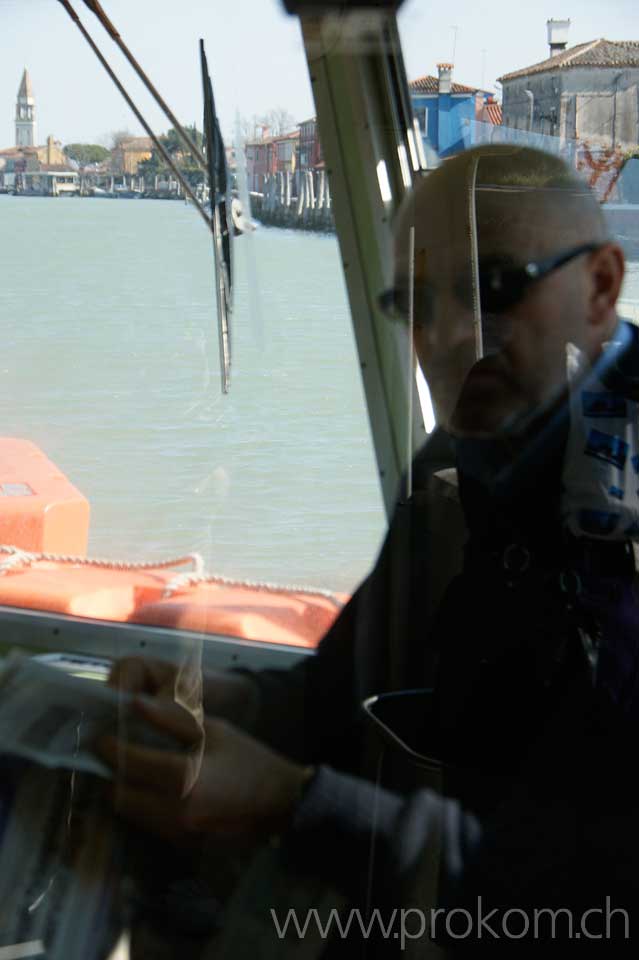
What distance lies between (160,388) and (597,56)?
579 millimetres

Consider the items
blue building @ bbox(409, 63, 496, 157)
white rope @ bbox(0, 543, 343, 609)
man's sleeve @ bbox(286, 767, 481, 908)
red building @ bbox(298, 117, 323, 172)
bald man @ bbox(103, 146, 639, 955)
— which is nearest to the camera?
bald man @ bbox(103, 146, 639, 955)

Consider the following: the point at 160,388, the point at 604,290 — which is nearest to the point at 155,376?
the point at 160,388

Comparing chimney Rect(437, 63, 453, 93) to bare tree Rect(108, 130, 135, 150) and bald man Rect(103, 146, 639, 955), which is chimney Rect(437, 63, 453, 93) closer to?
bald man Rect(103, 146, 639, 955)

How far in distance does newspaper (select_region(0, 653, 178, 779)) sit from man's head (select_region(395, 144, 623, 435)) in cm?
50

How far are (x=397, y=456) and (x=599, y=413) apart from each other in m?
0.50

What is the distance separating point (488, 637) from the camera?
1.12 metres

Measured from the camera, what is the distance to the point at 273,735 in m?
1.41

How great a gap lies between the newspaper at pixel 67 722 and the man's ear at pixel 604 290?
67cm

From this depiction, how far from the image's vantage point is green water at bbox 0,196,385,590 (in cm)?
127

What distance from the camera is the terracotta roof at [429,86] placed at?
4.24 feet

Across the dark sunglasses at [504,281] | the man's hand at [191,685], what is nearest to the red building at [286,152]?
the dark sunglasses at [504,281]

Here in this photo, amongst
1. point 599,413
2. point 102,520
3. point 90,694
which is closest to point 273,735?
point 90,694

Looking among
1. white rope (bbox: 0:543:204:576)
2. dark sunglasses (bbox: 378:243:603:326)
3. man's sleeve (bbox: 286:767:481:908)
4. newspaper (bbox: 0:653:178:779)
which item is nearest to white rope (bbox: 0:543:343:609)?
white rope (bbox: 0:543:204:576)

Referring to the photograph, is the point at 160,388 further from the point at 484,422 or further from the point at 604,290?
the point at 604,290
